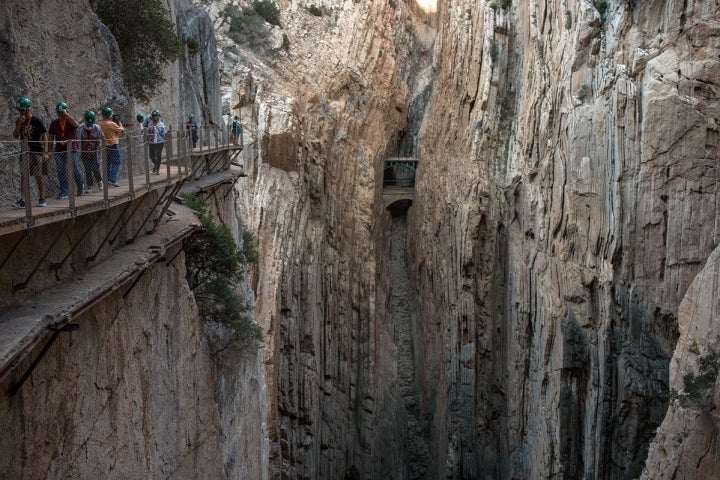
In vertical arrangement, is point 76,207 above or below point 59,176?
below

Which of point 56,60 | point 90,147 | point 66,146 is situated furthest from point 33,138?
point 56,60

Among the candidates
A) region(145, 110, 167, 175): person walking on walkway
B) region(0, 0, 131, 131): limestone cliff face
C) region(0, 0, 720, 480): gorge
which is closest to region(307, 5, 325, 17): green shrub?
region(0, 0, 720, 480): gorge

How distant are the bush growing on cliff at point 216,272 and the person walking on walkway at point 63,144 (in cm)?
745

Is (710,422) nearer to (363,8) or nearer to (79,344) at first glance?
(79,344)

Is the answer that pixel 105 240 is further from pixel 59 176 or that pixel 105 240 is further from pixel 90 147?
pixel 59 176

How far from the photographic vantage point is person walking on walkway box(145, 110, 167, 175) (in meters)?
12.2

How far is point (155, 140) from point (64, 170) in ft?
15.8

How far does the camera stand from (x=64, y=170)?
26.9 ft

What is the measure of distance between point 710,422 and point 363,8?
95.5 feet

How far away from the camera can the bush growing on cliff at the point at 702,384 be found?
46.2 ft

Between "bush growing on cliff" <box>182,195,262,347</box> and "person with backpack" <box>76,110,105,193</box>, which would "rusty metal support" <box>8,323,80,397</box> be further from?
"bush growing on cliff" <box>182,195,262,347</box>

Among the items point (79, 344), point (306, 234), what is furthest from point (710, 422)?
point (306, 234)

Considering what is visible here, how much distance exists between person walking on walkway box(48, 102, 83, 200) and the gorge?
0.49m

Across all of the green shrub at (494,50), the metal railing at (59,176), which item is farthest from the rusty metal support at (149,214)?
the green shrub at (494,50)
